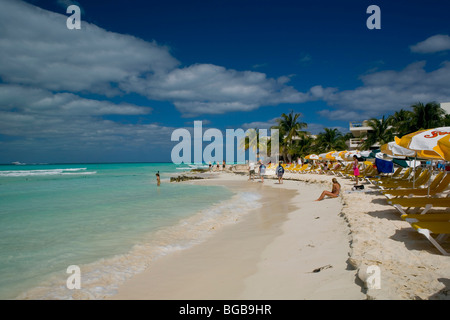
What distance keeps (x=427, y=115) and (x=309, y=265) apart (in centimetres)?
3968

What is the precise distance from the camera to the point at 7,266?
17.3 feet

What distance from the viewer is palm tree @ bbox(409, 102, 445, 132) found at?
33656mm

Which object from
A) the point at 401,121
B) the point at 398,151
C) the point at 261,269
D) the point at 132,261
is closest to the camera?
the point at 261,269

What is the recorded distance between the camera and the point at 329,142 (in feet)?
135

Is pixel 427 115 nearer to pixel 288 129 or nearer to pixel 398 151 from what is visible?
pixel 288 129

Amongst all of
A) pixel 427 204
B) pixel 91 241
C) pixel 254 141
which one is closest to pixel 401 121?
pixel 254 141

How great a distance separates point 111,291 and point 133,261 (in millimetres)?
1258

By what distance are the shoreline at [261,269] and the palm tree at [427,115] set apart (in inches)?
1405

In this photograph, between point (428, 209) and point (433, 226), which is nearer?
point (433, 226)

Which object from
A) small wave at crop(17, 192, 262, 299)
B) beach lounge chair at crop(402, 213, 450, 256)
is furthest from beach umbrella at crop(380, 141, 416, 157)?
small wave at crop(17, 192, 262, 299)

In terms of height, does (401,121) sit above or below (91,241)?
above

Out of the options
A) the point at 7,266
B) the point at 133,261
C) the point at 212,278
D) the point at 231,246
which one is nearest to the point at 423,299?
the point at 212,278

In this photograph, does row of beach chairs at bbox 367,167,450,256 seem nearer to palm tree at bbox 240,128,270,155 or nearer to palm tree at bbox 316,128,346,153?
palm tree at bbox 316,128,346,153

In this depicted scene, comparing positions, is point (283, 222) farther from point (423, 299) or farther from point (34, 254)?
point (34, 254)
